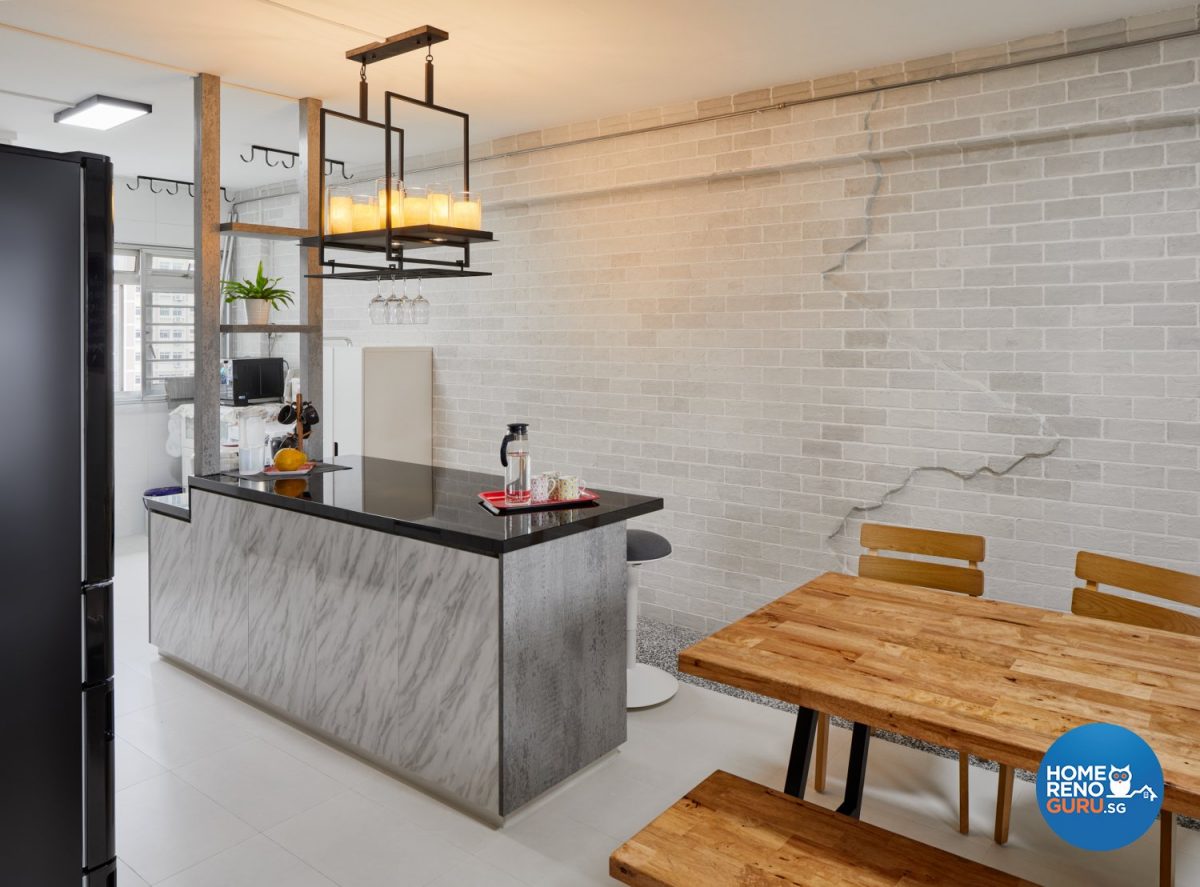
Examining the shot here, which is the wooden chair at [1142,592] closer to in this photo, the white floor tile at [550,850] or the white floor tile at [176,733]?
the white floor tile at [550,850]

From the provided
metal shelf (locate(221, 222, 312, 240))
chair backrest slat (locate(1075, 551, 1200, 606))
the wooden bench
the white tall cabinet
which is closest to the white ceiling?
metal shelf (locate(221, 222, 312, 240))

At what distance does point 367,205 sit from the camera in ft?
9.68

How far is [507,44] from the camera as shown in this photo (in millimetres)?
3453

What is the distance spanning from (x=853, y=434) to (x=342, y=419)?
321 cm

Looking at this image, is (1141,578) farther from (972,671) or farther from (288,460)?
(288,460)

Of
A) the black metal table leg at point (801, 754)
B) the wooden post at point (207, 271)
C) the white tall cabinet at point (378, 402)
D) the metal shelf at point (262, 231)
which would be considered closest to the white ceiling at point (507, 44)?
the wooden post at point (207, 271)

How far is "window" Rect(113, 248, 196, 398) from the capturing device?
22.0 feet

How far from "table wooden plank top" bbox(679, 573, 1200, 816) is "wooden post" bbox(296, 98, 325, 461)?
9.26 feet

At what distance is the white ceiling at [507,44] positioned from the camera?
3.08m

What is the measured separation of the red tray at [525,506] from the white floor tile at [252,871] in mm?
1200

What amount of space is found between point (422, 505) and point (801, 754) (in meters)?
1.51

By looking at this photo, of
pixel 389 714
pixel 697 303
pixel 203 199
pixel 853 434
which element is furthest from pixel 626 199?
pixel 389 714

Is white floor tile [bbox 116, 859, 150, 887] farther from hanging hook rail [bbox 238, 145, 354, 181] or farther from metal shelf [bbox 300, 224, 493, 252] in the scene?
hanging hook rail [bbox 238, 145, 354, 181]

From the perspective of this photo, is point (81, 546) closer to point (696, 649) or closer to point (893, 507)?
point (696, 649)
